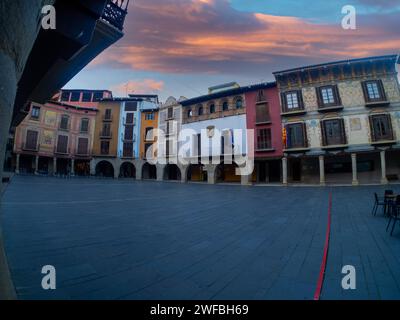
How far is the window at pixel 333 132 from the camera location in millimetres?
18328

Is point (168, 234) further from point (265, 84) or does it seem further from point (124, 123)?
point (124, 123)

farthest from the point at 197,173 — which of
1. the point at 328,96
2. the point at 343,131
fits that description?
the point at 328,96

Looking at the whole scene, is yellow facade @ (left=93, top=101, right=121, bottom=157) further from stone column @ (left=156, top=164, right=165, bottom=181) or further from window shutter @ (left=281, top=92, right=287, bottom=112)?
window shutter @ (left=281, top=92, right=287, bottom=112)

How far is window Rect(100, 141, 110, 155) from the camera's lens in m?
34.3

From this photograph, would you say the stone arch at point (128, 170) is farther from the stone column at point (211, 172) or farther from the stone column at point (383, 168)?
the stone column at point (383, 168)

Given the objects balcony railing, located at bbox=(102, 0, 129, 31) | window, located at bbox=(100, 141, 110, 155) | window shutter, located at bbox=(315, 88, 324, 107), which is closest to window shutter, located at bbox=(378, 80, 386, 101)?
window shutter, located at bbox=(315, 88, 324, 107)

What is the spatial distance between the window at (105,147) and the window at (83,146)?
2.56 meters

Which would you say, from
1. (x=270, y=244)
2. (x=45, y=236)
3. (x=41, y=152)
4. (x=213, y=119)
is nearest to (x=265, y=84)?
(x=213, y=119)

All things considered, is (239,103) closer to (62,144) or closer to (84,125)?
(84,125)

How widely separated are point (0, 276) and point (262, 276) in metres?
2.46

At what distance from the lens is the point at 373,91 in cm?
1812

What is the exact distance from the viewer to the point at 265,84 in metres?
21.8

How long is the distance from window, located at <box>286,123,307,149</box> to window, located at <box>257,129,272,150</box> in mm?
1864

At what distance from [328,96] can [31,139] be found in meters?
38.9
